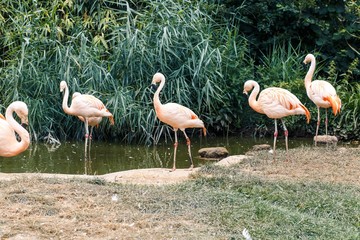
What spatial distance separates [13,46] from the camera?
38.4ft

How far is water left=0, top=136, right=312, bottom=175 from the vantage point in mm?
8820

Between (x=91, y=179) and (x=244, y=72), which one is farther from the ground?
(x=244, y=72)

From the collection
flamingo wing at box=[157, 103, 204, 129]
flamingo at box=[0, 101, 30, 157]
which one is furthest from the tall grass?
flamingo at box=[0, 101, 30, 157]

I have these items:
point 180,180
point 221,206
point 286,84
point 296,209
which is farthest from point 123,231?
point 286,84

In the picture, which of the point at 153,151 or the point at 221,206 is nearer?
the point at 221,206

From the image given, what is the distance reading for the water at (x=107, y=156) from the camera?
8.82m

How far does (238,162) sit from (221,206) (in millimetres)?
2633

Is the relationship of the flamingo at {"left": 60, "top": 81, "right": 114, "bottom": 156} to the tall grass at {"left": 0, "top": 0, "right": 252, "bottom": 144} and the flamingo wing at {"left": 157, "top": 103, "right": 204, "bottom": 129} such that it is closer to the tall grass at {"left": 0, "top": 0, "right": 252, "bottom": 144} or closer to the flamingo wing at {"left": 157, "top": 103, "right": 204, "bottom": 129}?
the tall grass at {"left": 0, "top": 0, "right": 252, "bottom": 144}

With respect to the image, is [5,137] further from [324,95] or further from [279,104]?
[324,95]

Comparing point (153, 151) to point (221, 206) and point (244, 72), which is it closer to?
point (244, 72)

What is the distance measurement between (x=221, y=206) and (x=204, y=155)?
4.09 meters

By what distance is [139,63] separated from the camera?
1108cm

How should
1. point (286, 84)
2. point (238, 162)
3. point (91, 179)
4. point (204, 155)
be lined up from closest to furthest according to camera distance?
point (91, 179), point (238, 162), point (204, 155), point (286, 84)

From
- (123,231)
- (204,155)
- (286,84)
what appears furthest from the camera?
(286,84)
